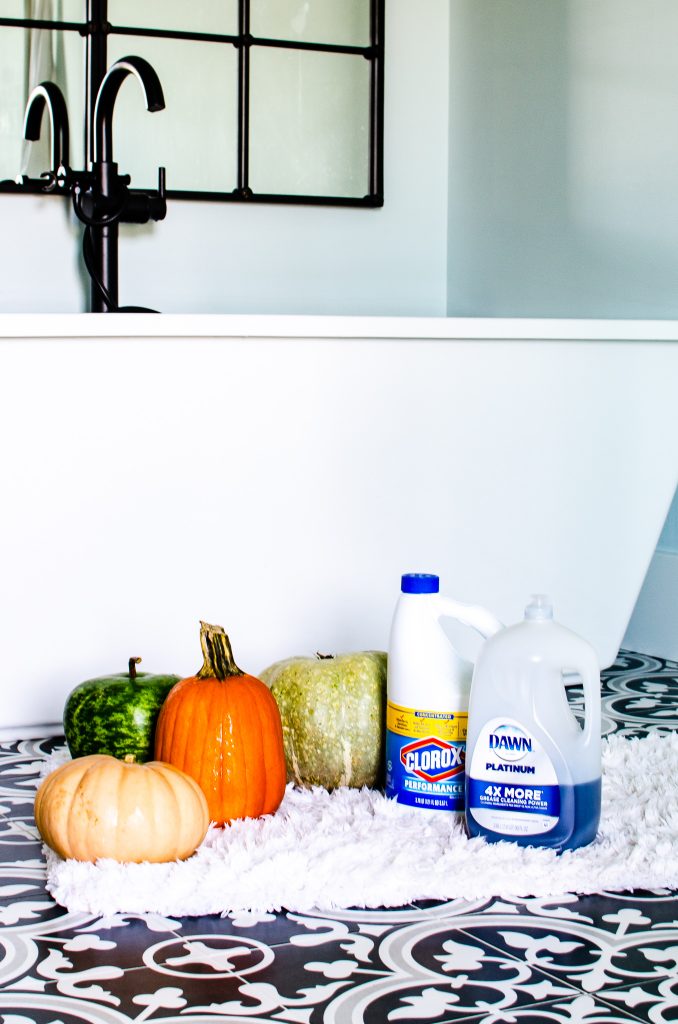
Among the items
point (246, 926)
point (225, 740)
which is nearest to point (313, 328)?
point (225, 740)

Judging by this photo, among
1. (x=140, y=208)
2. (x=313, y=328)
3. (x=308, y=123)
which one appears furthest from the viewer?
(x=308, y=123)

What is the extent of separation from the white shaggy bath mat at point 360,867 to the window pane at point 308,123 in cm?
174

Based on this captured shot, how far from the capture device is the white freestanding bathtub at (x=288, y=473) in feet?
5.63

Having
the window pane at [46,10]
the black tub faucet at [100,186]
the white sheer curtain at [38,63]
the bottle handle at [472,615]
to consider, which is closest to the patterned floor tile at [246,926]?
the bottle handle at [472,615]

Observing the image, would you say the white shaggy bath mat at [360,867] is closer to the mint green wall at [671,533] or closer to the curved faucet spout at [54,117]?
the mint green wall at [671,533]

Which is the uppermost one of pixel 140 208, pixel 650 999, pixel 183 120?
pixel 183 120

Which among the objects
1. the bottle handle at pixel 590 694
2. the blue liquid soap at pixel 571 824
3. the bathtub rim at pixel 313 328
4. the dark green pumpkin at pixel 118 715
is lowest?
the blue liquid soap at pixel 571 824

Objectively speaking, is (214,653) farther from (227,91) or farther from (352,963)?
(227,91)

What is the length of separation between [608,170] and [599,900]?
5.18 feet

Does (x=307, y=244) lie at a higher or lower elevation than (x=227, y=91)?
lower

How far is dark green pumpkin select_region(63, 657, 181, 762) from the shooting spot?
1448 millimetres

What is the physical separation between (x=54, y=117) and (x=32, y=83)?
0.33 m

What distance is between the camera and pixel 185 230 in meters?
2.73

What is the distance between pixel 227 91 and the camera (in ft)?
8.91
